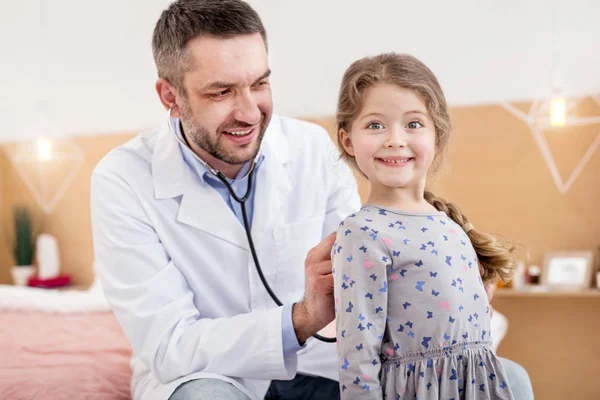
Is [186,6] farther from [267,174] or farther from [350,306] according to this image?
[350,306]

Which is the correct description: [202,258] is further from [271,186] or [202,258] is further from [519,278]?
[519,278]

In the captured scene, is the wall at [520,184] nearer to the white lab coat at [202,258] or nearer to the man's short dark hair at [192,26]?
the white lab coat at [202,258]

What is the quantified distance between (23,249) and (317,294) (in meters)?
3.53

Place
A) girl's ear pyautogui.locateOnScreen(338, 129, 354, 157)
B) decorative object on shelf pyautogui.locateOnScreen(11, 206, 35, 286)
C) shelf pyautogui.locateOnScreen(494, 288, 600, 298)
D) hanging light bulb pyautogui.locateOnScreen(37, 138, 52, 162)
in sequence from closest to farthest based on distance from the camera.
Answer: girl's ear pyautogui.locateOnScreen(338, 129, 354, 157)
shelf pyautogui.locateOnScreen(494, 288, 600, 298)
hanging light bulb pyautogui.locateOnScreen(37, 138, 52, 162)
decorative object on shelf pyautogui.locateOnScreen(11, 206, 35, 286)

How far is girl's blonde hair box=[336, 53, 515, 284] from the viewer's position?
1229 millimetres

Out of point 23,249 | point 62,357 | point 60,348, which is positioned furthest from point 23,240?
point 62,357

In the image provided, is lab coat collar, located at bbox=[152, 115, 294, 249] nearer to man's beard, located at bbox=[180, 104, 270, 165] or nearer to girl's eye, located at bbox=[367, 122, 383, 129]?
man's beard, located at bbox=[180, 104, 270, 165]

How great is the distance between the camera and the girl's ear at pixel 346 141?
133cm

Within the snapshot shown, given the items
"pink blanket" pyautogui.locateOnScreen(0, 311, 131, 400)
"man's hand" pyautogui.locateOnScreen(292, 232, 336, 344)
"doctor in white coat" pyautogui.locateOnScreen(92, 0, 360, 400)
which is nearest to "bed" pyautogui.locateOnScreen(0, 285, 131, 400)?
"pink blanket" pyautogui.locateOnScreen(0, 311, 131, 400)

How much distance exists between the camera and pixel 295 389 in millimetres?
1642

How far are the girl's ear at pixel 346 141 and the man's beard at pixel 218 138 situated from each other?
0.34 m

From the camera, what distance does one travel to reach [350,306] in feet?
3.74

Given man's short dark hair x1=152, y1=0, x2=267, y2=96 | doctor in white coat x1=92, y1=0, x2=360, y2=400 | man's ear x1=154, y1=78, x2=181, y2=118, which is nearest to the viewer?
doctor in white coat x1=92, y1=0, x2=360, y2=400

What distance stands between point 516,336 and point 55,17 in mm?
3406
